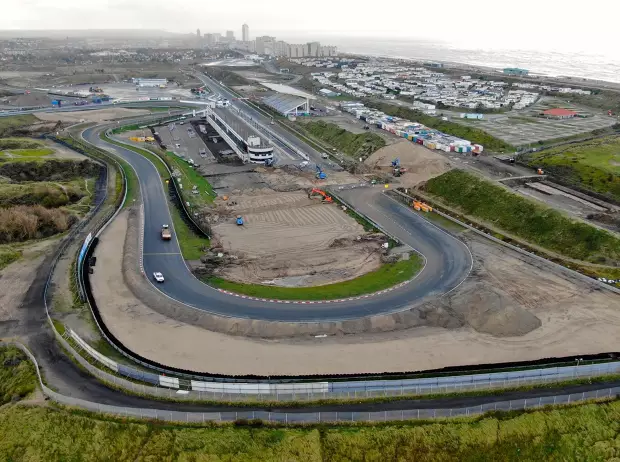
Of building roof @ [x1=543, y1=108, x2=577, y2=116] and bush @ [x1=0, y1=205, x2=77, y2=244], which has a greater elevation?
building roof @ [x1=543, y1=108, x2=577, y2=116]

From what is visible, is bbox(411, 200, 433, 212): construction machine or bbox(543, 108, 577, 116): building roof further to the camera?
bbox(543, 108, 577, 116): building roof

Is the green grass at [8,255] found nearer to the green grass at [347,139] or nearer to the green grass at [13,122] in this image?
the green grass at [347,139]

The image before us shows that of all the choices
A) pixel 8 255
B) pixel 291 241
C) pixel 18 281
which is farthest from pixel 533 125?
pixel 18 281

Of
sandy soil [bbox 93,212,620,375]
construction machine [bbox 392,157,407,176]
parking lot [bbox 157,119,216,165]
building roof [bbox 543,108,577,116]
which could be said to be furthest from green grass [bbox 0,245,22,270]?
building roof [bbox 543,108,577,116]

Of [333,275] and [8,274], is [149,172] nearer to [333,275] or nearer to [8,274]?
[8,274]

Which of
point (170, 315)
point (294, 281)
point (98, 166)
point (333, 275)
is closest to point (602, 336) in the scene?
point (333, 275)

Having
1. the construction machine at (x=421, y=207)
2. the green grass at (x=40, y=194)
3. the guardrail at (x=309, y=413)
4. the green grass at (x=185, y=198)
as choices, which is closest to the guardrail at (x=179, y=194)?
the green grass at (x=185, y=198)

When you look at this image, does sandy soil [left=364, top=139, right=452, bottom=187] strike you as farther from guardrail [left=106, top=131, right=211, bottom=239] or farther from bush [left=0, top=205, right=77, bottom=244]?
bush [left=0, top=205, right=77, bottom=244]
